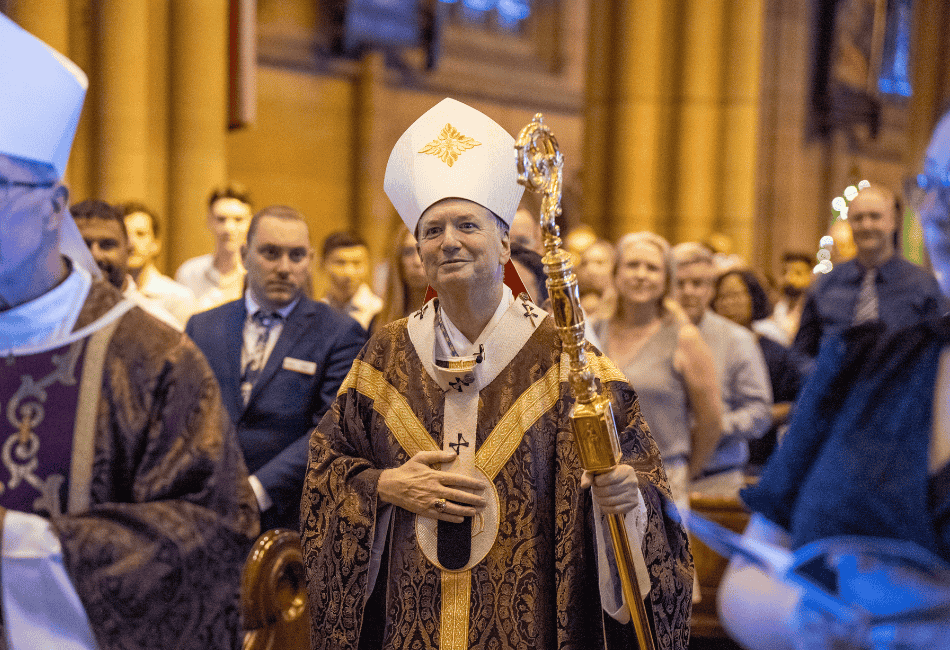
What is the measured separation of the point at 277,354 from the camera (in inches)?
158

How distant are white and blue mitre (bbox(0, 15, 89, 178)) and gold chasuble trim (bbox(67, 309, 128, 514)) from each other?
39 centimetres

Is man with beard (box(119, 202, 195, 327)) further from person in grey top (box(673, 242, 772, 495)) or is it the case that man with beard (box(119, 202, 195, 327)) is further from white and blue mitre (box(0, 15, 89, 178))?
white and blue mitre (box(0, 15, 89, 178))

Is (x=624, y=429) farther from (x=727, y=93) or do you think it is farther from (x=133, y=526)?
(x=727, y=93)

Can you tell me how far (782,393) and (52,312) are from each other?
4749 mm

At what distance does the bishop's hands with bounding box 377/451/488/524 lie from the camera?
2.45 metres

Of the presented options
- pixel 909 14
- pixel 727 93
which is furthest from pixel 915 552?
A: pixel 909 14

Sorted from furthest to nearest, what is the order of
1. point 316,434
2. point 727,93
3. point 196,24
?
point 727,93
point 196,24
point 316,434

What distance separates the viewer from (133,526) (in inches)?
79.7

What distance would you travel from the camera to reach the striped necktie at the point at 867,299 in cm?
499

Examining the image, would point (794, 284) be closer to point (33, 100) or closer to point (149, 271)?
point (149, 271)

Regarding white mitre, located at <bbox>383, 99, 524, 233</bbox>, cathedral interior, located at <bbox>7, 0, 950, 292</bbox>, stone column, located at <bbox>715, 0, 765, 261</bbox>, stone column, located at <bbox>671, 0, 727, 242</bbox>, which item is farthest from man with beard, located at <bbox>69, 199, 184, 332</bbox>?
stone column, located at <bbox>715, 0, 765, 261</bbox>

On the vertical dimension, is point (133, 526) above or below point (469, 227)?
below

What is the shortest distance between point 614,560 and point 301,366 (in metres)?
1.85

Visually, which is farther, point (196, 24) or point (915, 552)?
point (196, 24)
